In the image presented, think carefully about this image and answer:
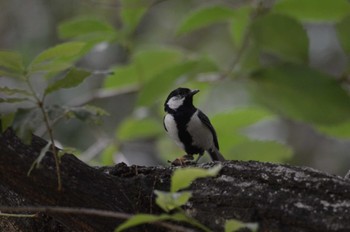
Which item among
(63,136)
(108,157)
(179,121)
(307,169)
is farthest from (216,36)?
(307,169)

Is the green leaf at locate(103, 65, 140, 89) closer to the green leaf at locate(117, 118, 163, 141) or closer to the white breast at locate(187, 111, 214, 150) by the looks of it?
the green leaf at locate(117, 118, 163, 141)

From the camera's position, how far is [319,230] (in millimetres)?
1893

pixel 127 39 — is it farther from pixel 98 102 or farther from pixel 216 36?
pixel 216 36

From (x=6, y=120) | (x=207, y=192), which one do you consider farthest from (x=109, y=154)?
(x=6, y=120)

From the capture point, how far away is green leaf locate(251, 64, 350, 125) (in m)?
2.60

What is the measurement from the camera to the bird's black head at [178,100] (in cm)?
358

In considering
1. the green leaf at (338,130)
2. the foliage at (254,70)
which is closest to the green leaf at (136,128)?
the foliage at (254,70)

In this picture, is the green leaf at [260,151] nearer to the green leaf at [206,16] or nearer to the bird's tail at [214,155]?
the green leaf at [206,16]

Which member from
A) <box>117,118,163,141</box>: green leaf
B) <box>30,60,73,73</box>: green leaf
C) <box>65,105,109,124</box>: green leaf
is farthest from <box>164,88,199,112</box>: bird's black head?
<box>30,60,73,73</box>: green leaf

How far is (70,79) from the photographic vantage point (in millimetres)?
1702

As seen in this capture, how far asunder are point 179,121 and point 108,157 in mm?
735

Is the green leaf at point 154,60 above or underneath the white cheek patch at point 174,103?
underneath

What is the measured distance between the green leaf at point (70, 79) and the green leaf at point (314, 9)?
122 cm

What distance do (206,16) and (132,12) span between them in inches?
12.3
